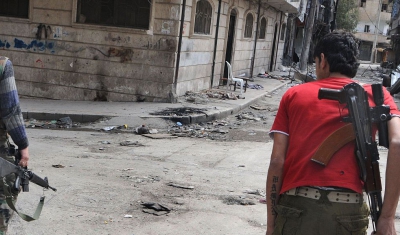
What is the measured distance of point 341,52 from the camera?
259 cm

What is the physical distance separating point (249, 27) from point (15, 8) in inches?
375

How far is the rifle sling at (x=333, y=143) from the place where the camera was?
2.44 meters

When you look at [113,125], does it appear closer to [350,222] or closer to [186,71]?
Result: [186,71]

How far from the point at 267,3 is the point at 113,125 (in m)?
13.2

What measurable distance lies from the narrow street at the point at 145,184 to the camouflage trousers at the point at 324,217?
2224 mm

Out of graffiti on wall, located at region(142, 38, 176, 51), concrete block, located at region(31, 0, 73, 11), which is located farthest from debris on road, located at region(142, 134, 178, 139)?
concrete block, located at region(31, 0, 73, 11)

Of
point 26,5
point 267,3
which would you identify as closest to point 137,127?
point 26,5

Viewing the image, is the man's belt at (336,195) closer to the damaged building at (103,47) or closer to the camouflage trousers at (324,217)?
the camouflage trousers at (324,217)

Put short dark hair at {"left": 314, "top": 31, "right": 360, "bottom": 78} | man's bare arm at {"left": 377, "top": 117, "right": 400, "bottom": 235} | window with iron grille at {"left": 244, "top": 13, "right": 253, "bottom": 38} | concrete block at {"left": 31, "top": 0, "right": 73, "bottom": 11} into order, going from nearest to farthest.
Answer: man's bare arm at {"left": 377, "top": 117, "right": 400, "bottom": 235}, short dark hair at {"left": 314, "top": 31, "right": 360, "bottom": 78}, concrete block at {"left": 31, "top": 0, "right": 73, "bottom": 11}, window with iron grille at {"left": 244, "top": 13, "right": 253, "bottom": 38}

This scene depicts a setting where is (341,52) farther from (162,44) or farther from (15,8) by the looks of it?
(15,8)

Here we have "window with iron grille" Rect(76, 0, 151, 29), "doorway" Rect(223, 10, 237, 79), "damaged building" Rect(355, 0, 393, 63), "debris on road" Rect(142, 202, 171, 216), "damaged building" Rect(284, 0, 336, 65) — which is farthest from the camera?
"damaged building" Rect(355, 0, 393, 63)

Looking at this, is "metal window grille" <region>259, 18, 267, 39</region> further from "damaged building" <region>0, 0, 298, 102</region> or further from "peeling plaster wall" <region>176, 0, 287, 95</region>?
"damaged building" <region>0, 0, 298, 102</region>

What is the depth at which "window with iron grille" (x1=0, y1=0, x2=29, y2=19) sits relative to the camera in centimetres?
1328

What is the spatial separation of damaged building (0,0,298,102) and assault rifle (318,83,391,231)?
1013cm
